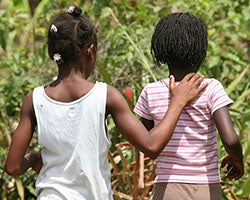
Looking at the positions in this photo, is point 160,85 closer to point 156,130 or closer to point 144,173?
point 156,130

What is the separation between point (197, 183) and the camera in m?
3.31

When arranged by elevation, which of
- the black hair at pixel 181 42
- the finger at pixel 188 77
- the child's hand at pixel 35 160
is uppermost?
the black hair at pixel 181 42

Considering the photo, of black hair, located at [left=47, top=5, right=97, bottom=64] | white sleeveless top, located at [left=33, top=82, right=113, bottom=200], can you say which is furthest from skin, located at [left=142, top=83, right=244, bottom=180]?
black hair, located at [left=47, top=5, right=97, bottom=64]

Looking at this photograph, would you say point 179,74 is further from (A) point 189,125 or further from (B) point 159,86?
(A) point 189,125

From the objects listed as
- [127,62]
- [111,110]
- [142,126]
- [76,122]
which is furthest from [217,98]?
[127,62]

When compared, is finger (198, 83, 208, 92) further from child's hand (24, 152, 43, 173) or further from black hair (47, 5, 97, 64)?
child's hand (24, 152, 43, 173)

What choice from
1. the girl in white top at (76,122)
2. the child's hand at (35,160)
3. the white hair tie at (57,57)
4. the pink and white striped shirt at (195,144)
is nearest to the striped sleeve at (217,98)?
the pink and white striped shirt at (195,144)

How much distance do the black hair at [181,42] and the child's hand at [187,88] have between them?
0.24 feet

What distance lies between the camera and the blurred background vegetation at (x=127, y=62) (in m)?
5.20

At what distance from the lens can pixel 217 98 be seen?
10.7 ft

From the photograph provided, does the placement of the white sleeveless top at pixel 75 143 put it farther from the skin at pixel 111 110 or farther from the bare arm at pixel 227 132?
the bare arm at pixel 227 132

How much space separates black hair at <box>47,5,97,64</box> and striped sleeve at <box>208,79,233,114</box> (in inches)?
20.5

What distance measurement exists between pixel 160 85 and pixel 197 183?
1.40 ft

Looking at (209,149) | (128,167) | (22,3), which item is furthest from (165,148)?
(22,3)
